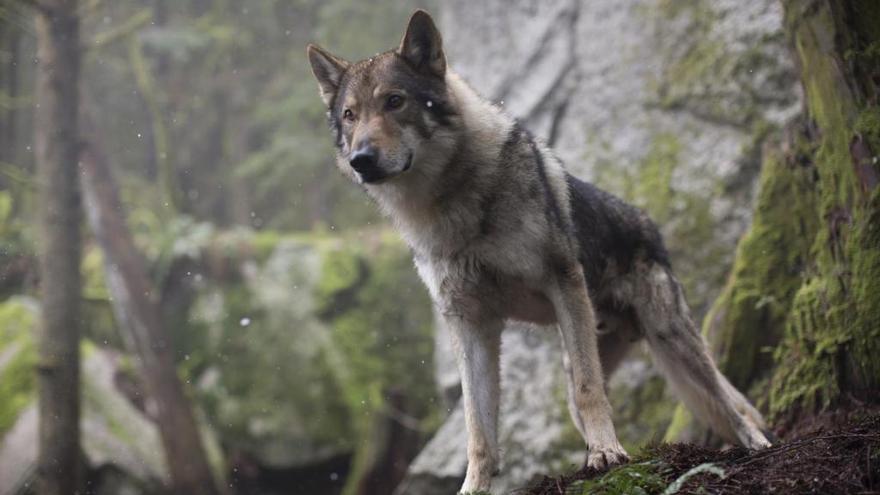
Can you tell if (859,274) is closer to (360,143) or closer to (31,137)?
(360,143)

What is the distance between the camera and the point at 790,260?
19.4ft

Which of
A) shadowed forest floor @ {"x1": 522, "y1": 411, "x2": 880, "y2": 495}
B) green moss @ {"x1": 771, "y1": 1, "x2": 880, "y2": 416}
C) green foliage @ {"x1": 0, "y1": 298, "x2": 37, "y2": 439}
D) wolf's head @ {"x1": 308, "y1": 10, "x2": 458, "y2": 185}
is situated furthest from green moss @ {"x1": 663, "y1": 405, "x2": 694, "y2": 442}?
green foliage @ {"x1": 0, "y1": 298, "x2": 37, "y2": 439}

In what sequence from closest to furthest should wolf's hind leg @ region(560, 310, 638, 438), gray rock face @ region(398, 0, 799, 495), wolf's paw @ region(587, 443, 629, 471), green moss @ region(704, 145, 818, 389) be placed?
wolf's paw @ region(587, 443, 629, 471) → wolf's hind leg @ region(560, 310, 638, 438) → green moss @ region(704, 145, 818, 389) → gray rock face @ region(398, 0, 799, 495)

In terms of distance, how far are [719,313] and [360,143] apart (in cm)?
364

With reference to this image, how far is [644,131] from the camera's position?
841 centimetres

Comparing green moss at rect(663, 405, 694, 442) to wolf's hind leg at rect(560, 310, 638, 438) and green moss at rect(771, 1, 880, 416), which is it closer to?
green moss at rect(771, 1, 880, 416)

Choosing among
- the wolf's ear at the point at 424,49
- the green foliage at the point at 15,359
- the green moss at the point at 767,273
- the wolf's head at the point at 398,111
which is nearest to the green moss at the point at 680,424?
the green moss at the point at 767,273

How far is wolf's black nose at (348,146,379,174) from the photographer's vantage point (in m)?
3.96

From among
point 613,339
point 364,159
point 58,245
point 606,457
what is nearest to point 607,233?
point 613,339

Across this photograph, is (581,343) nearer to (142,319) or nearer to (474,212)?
(474,212)

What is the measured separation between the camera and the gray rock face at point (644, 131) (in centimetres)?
759

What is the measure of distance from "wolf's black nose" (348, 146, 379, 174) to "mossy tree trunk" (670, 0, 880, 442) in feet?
9.31

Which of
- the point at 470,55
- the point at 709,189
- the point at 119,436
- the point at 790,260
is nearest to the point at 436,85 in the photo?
the point at 790,260

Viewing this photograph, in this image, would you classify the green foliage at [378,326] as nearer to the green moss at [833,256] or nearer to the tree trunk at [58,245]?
the tree trunk at [58,245]
